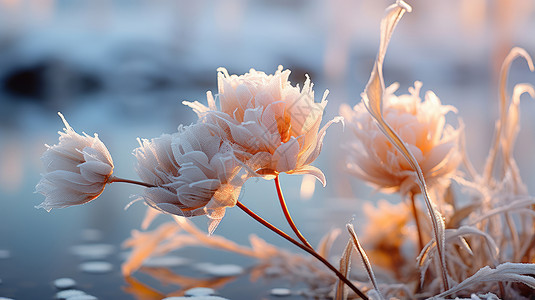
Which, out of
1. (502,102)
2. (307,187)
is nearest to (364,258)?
(502,102)

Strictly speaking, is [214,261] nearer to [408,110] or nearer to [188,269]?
[188,269]

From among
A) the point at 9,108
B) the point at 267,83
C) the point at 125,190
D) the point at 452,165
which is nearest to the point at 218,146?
the point at 267,83

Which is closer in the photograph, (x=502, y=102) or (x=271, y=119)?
(x=271, y=119)

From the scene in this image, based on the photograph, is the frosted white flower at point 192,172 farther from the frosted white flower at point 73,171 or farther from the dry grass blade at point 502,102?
the dry grass blade at point 502,102

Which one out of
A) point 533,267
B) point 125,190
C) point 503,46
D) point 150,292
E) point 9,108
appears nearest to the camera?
point 533,267

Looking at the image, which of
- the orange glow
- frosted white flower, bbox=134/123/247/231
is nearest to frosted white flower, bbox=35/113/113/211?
frosted white flower, bbox=134/123/247/231

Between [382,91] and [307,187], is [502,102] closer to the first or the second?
[382,91]
